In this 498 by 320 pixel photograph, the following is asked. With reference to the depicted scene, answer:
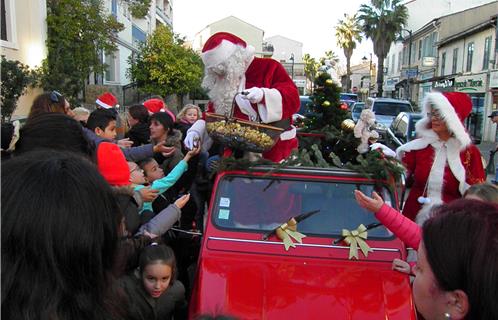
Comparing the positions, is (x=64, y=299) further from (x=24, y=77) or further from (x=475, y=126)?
(x=475, y=126)

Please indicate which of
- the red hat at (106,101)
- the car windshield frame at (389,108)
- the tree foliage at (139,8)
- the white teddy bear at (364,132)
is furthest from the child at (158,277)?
the car windshield frame at (389,108)

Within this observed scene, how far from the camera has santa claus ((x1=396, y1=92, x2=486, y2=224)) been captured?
3.69 meters

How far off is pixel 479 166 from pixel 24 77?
8.19 m

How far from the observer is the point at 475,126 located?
74.8ft

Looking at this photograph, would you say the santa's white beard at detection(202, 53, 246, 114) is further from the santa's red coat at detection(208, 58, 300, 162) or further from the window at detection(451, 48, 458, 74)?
the window at detection(451, 48, 458, 74)

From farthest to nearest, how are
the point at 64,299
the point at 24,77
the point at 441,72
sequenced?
the point at 441,72 < the point at 24,77 < the point at 64,299

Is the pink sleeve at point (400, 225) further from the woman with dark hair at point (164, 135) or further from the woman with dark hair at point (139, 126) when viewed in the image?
the woman with dark hair at point (139, 126)

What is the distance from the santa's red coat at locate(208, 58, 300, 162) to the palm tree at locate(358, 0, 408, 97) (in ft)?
132

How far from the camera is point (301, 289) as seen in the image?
253 centimetres

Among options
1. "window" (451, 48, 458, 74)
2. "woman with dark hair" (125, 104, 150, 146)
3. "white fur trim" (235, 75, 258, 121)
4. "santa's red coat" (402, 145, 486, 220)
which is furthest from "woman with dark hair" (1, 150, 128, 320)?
"window" (451, 48, 458, 74)

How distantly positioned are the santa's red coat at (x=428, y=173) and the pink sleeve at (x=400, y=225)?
1226 mm

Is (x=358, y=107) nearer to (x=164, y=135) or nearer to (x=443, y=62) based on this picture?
(x=443, y=62)

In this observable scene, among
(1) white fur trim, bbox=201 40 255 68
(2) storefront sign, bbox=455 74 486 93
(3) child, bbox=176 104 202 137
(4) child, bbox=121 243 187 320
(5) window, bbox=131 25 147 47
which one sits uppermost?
(5) window, bbox=131 25 147 47

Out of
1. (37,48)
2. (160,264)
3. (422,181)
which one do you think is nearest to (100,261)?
(160,264)
